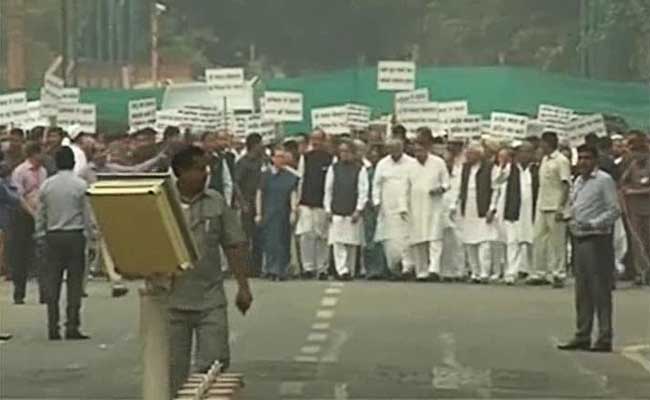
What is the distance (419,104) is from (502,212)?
443cm

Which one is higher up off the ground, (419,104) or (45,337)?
(419,104)

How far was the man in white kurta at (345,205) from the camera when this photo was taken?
102ft

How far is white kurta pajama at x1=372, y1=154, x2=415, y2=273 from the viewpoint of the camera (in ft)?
101

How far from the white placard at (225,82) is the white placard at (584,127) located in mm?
5083

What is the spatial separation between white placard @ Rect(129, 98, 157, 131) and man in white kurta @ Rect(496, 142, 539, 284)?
22.1 feet

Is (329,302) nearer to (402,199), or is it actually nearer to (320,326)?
(320,326)

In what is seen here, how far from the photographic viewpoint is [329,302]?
2712 centimetres

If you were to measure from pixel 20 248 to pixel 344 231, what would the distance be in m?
5.15

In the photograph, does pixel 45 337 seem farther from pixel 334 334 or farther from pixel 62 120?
pixel 62 120

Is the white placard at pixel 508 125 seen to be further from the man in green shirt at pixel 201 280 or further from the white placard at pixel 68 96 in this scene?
the man in green shirt at pixel 201 280

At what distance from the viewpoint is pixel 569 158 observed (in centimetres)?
3025

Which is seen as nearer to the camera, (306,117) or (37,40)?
(306,117)

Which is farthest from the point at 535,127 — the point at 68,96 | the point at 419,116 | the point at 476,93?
the point at 68,96

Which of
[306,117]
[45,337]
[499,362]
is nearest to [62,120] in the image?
[306,117]
